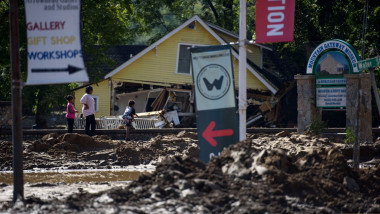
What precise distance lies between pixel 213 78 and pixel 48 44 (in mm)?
3486

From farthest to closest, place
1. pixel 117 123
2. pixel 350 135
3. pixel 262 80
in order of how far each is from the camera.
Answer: pixel 262 80
pixel 117 123
pixel 350 135

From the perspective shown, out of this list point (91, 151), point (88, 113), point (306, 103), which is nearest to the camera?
point (91, 151)

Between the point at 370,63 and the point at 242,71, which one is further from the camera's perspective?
the point at 370,63

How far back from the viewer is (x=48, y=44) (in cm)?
1029

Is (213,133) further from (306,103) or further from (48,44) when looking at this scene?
(306,103)

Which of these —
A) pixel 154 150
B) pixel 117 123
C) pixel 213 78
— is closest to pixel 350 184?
pixel 213 78

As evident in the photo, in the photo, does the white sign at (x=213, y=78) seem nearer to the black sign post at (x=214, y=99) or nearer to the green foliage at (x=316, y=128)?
the black sign post at (x=214, y=99)

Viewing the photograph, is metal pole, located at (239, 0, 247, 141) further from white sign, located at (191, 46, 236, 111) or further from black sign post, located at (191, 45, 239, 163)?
white sign, located at (191, 46, 236, 111)

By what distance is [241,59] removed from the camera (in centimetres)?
1292

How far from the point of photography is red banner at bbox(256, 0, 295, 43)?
1238cm

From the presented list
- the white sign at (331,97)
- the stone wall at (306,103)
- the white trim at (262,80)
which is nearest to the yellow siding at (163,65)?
the white trim at (262,80)

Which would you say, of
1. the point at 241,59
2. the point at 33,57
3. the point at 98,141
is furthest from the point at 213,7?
the point at 33,57

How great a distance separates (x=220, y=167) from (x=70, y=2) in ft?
11.8

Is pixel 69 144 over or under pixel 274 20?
under
